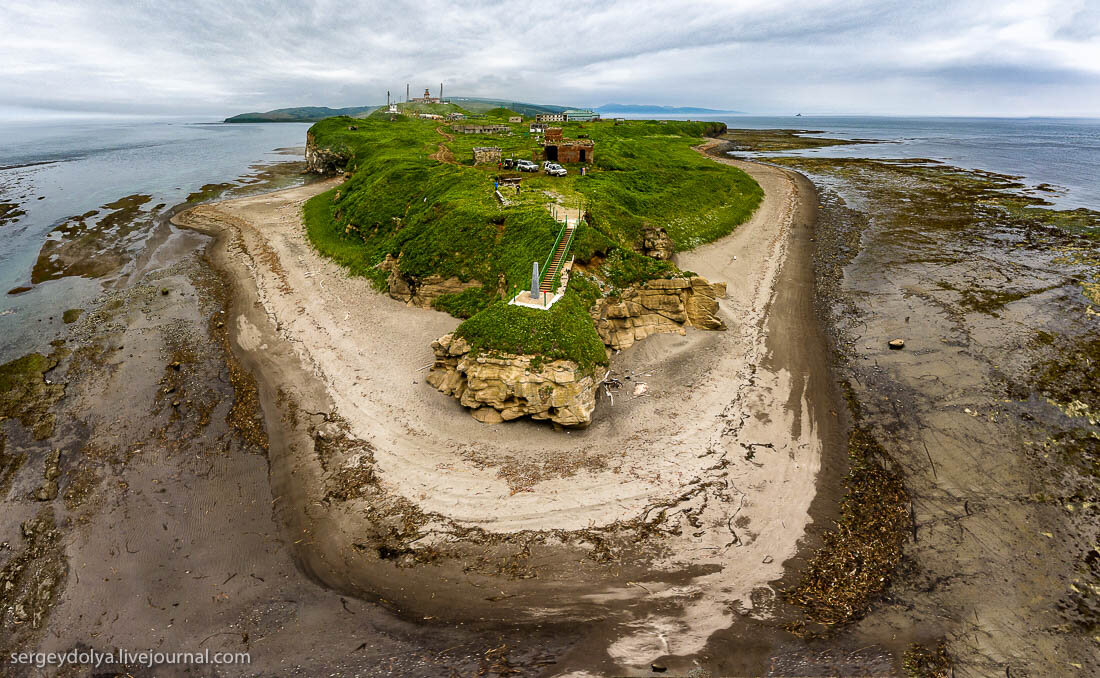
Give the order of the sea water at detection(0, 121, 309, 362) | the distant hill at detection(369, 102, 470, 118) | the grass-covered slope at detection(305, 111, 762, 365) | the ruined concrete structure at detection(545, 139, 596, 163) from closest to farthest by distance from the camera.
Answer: the grass-covered slope at detection(305, 111, 762, 365) → the sea water at detection(0, 121, 309, 362) → the ruined concrete structure at detection(545, 139, 596, 163) → the distant hill at detection(369, 102, 470, 118)

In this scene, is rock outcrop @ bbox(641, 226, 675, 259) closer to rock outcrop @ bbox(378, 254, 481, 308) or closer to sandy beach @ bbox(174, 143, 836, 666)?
sandy beach @ bbox(174, 143, 836, 666)

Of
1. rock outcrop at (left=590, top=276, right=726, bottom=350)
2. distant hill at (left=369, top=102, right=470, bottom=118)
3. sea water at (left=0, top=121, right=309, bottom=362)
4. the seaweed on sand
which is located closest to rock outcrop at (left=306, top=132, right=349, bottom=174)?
sea water at (left=0, top=121, right=309, bottom=362)

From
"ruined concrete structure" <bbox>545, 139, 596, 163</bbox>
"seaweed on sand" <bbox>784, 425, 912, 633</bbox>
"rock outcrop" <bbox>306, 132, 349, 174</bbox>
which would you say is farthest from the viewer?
"rock outcrop" <bbox>306, 132, 349, 174</bbox>

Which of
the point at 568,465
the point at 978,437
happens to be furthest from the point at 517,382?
the point at 978,437

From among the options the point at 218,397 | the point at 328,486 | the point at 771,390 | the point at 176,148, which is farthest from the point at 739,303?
the point at 176,148

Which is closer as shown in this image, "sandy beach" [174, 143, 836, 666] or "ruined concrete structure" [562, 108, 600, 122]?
"sandy beach" [174, 143, 836, 666]

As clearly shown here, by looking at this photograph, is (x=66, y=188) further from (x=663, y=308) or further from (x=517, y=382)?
(x=663, y=308)

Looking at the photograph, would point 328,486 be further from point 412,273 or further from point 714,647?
point 412,273
